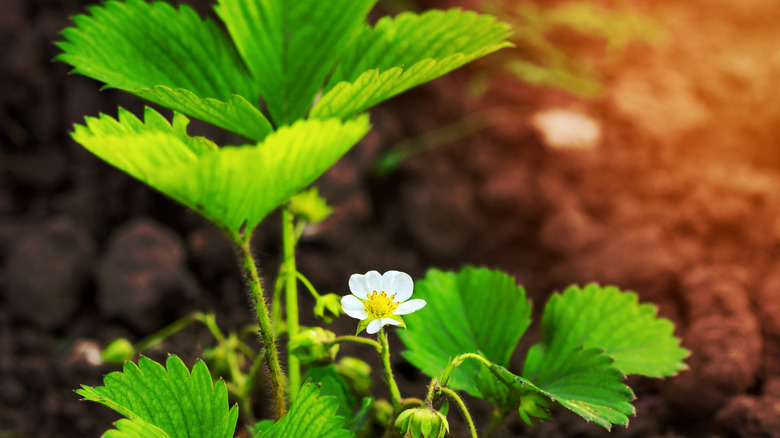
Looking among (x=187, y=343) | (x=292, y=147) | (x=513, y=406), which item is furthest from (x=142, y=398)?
(x=187, y=343)

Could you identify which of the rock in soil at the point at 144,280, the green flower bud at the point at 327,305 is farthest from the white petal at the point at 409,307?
the rock in soil at the point at 144,280

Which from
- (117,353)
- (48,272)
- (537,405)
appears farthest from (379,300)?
(48,272)

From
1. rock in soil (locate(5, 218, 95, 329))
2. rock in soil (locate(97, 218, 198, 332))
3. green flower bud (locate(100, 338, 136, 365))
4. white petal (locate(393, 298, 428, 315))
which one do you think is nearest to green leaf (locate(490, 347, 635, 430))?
white petal (locate(393, 298, 428, 315))

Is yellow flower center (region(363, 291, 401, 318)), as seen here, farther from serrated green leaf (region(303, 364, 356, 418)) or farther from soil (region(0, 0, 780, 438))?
soil (region(0, 0, 780, 438))

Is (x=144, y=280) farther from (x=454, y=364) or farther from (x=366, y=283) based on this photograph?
(x=454, y=364)

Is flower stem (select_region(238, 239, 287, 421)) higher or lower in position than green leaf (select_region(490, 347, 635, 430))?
lower

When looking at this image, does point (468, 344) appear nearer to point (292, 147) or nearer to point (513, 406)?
point (513, 406)
